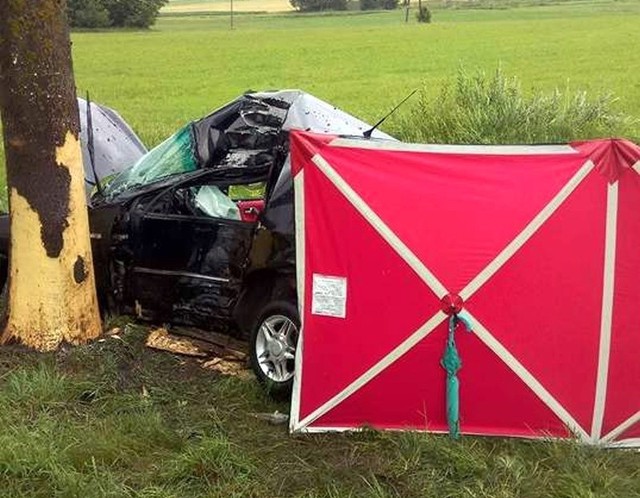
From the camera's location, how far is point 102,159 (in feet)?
26.7

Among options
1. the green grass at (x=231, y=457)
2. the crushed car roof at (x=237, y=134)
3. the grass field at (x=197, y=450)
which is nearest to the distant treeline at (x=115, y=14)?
the crushed car roof at (x=237, y=134)

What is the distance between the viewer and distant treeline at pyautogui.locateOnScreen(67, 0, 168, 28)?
7193 cm

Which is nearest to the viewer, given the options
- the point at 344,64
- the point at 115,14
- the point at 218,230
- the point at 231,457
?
the point at 231,457

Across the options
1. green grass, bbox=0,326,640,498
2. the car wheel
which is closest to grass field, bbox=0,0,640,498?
green grass, bbox=0,326,640,498

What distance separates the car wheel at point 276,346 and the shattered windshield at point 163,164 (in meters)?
1.74

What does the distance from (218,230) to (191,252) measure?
0.28 meters

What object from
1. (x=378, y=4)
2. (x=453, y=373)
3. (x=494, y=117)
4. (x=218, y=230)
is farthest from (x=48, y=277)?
(x=378, y=4)

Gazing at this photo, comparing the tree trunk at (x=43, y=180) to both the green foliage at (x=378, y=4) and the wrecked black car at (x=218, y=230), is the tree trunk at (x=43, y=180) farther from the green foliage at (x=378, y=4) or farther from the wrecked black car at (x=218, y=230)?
the green foliage at (x=378, y=4)

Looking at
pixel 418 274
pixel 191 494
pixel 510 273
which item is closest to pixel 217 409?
pixel 191 494

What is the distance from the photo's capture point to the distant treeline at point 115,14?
71925 millimetres

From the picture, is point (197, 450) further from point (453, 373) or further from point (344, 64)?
point (344, 64)

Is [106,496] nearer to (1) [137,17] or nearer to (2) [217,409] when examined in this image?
(2) [217,409]

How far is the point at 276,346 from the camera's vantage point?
207 inches

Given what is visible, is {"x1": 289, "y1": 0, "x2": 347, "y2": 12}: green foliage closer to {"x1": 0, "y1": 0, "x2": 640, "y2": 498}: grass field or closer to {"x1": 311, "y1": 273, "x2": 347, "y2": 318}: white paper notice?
{"x1": 0, "y1": 0, "x2": 640, "y2": 498}: grass field
